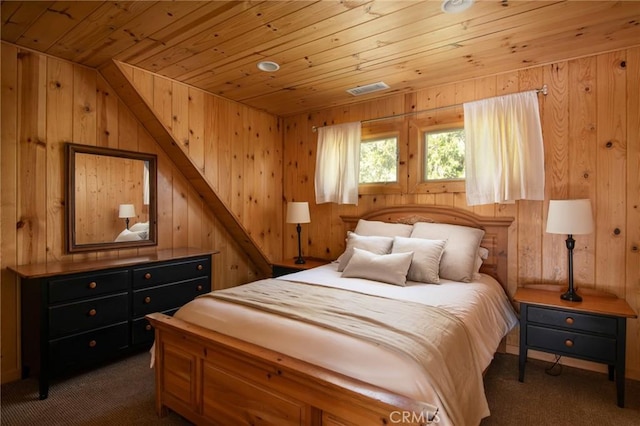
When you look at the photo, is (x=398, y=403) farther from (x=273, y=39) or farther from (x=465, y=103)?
(x=465, y=103)

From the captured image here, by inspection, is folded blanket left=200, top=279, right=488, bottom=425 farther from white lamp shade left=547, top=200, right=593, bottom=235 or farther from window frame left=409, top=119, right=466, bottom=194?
window frame left=409, top=119, right=466, bottom=194

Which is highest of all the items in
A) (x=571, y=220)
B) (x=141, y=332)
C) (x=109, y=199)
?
(x=109, y=199)

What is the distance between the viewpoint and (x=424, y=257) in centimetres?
259

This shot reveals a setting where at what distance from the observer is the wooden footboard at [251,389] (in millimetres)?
1199

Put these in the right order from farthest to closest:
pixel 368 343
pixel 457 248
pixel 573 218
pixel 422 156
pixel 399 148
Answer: pixel 399 148
pixel 422 156
pixel 457 248
pixel 573 218
pixel 368 343

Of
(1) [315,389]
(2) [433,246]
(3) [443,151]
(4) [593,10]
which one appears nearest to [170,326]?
(1) [315,389]

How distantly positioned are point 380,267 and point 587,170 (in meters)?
1.82

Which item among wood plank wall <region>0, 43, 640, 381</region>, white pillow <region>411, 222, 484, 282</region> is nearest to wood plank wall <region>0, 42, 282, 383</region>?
wood plank wall <region>0, 43, 640, 381</region>

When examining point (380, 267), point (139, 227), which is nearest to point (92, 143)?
point (139, 227)

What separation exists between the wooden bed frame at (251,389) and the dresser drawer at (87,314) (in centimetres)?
72

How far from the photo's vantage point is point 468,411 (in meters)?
1.44

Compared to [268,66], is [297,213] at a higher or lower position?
lower

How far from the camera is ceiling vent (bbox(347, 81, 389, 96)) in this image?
10.5 ft

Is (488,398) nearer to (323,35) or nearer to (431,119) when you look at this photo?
(431,119)
